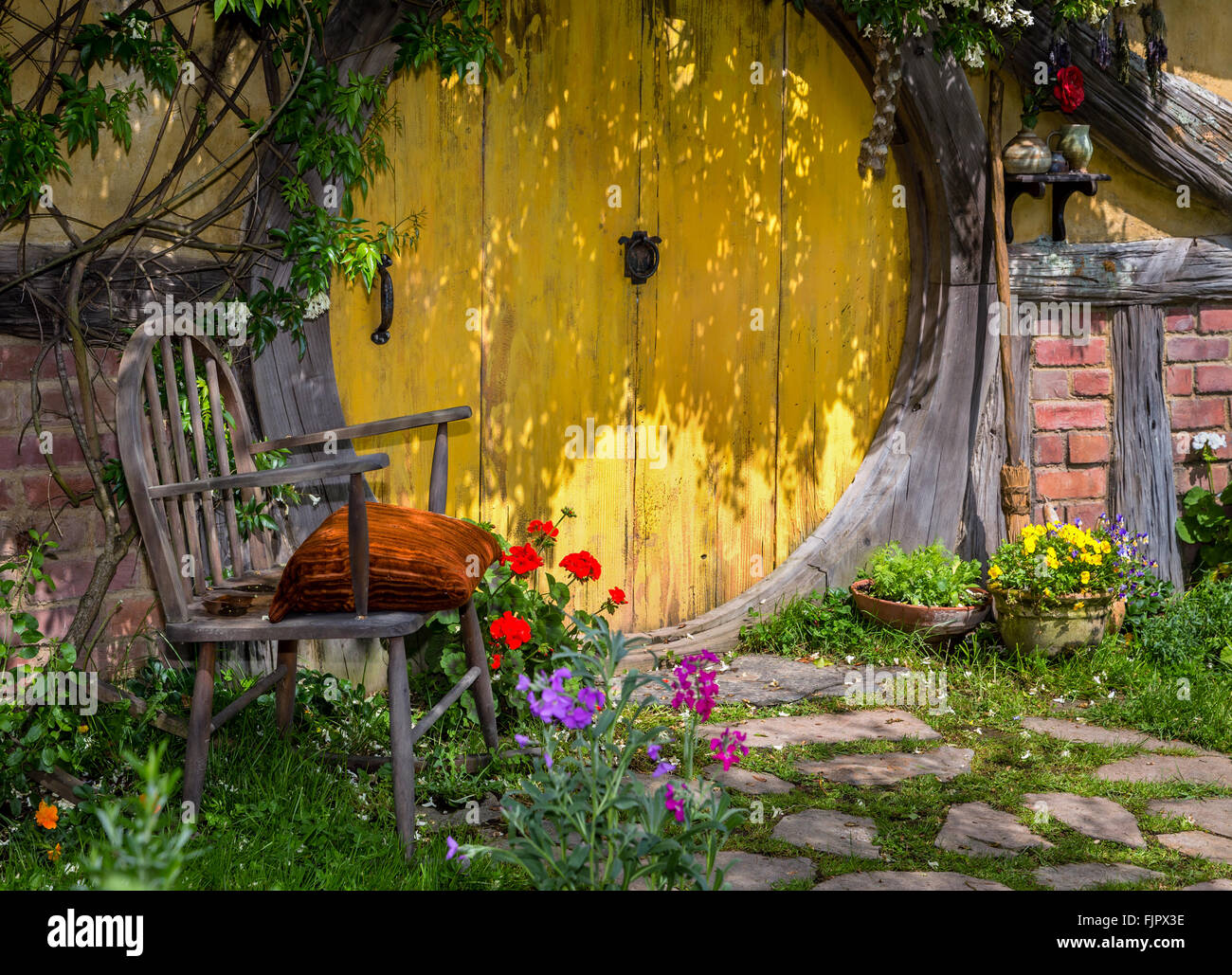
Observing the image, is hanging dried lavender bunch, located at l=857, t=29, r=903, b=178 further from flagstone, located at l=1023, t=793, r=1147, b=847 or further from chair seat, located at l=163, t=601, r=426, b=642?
chair seat, located at l=163, t=601, r=426, b=642

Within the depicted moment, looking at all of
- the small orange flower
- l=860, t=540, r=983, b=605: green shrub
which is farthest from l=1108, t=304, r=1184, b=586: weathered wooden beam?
the small orange flower

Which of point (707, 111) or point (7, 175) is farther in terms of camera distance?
point (707, 111)

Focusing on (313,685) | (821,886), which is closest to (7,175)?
(313,685)

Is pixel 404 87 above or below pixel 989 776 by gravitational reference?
above

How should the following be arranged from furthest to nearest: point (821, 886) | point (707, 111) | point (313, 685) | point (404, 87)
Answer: point (707, 111) → point (404, 87) → point (313, 685) → point (821, 886)

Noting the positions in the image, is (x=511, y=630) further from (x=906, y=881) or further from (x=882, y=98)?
(x=882, y=98)

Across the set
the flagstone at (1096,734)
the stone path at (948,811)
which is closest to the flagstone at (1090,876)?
the stone path at (948,811)

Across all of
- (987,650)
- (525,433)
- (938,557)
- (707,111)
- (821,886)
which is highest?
(707,111)

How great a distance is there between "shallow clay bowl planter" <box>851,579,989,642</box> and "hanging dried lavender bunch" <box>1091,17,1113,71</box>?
195 cm

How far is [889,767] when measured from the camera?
9.65ft

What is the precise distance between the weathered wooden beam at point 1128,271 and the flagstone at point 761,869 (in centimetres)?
259

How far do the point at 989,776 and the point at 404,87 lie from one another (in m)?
2.47

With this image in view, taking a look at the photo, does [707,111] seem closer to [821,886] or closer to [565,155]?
[565,155]

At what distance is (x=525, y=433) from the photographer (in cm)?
357
